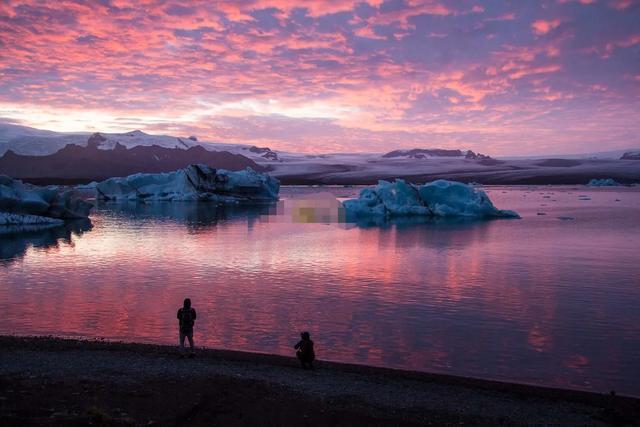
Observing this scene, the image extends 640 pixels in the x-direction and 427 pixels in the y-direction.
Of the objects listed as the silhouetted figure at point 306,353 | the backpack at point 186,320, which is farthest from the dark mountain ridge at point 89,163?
the silhouetted figure at point 306,353

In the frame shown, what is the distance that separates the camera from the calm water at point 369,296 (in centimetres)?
1101

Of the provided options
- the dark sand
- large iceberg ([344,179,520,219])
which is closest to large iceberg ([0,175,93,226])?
large iceberg ([344,179,520,219])

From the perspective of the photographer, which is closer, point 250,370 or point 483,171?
point 250,370

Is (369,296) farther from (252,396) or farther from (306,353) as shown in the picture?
(252,396)

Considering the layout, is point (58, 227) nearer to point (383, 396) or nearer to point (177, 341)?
point (177, 341)

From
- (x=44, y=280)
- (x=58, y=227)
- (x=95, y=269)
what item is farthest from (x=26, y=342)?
(x=58, y=227)

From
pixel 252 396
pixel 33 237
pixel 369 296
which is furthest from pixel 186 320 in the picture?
pixel 33 237

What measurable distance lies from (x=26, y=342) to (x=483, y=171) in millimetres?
167632

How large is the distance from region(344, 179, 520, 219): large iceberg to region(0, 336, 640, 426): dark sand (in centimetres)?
3510

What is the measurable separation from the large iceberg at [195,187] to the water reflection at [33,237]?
25.6 metres

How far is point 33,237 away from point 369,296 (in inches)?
913

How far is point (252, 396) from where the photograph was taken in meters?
7.90

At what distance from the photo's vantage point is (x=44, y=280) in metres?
18.3

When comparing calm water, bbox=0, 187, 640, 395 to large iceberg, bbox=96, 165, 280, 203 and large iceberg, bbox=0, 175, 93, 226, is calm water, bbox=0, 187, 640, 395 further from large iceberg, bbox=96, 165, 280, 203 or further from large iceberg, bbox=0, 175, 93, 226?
large iceberg, bbox=96, 165, 280, 203
